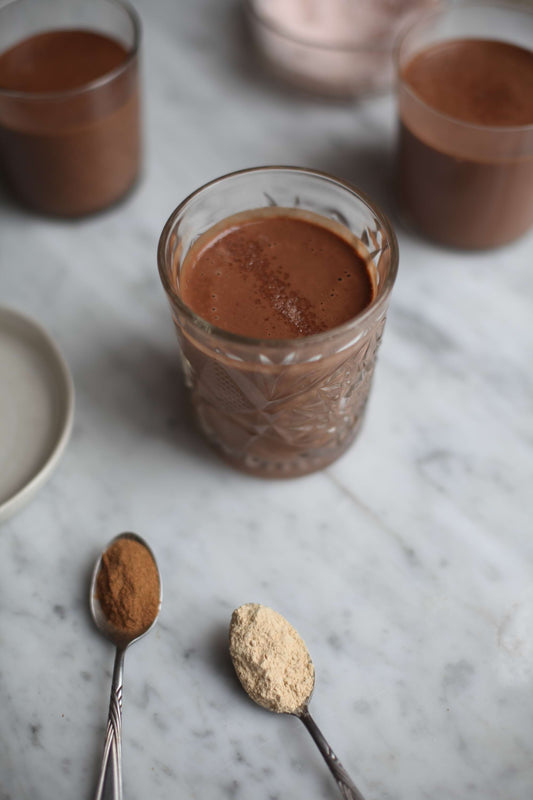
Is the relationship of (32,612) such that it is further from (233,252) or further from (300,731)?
(233,252)

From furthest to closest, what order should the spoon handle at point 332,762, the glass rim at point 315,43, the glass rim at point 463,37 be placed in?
the glass rim at point 315,43 → the glass rim at point 463,37 → the spoon handle at point 332,762

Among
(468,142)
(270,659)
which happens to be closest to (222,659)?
(270,659)

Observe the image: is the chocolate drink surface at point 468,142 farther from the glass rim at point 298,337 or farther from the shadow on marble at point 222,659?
the shadow on marble at point 222,659

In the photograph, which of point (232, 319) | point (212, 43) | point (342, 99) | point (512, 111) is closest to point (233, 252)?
point (232, 319)

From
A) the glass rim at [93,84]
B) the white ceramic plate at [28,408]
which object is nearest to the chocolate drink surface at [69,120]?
the glass rim at [93,84]

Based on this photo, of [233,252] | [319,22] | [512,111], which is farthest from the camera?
[319,22]

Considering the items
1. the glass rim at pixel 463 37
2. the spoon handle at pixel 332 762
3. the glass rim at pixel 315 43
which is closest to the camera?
the spoon handle at pixel 332 762

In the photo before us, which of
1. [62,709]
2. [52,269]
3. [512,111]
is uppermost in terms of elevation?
[512,111]
